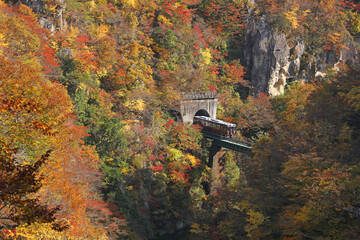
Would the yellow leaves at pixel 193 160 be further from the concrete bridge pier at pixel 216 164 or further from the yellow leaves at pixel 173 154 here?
the concrete bridge pier at pixel 216 164

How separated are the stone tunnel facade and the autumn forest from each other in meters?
1.20

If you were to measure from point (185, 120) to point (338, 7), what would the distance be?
2497 centimetres

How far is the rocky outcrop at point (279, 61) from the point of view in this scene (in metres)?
40.0

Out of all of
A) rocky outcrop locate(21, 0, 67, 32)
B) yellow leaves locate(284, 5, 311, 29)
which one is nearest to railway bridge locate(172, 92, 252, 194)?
rocky outcrop locate(21, 0, 67, 32)

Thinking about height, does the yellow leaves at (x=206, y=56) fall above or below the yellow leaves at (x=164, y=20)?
below

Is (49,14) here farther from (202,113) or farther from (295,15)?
(295,15)

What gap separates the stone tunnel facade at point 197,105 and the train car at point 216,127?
1.01 m

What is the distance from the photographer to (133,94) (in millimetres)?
28500

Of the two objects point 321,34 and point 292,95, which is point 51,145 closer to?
point 292,95

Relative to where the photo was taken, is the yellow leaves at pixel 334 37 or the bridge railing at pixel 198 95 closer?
the bridge railing at pixel 198 95

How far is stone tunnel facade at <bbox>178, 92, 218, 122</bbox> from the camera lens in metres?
33.1

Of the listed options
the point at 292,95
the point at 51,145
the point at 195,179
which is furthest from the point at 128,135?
the point at 292,95

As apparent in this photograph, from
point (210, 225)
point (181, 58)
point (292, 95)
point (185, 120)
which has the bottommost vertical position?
point (210, 225)

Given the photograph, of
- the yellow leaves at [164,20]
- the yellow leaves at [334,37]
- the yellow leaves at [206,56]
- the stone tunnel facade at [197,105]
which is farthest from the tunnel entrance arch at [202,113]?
the yellow leaves at [334,37]
